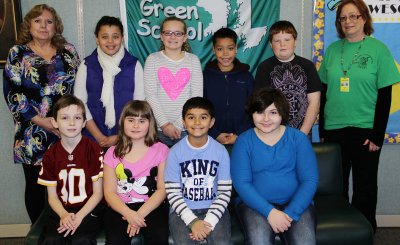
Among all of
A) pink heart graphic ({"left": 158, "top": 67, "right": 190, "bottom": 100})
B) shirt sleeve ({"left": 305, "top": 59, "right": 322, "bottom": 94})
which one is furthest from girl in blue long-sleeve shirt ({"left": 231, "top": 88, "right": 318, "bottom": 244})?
pink heart graphic ({"left": 158, "top": 67, "right": 190, "bottom": 100})

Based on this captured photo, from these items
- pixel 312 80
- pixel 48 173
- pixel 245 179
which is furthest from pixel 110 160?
pixel 312 80

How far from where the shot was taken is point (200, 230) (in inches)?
90.5

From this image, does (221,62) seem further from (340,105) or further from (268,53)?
(340,105)

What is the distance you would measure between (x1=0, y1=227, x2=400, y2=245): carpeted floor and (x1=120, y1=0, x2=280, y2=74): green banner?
166 centimetres

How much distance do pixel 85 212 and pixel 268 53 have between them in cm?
189

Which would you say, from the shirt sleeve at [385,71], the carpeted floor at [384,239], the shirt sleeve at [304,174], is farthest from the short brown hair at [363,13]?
the carpeted floor at [384,239]

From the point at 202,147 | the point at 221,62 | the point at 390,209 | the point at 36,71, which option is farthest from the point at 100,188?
the point at 390,209

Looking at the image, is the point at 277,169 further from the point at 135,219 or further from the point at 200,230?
the point at 135,219

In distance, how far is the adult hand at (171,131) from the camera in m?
2.93

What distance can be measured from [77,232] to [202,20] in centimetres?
189

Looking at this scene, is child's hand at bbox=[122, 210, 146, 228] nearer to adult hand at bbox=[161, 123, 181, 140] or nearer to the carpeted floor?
adult hand at bbox=[161, 123, 181, 140]

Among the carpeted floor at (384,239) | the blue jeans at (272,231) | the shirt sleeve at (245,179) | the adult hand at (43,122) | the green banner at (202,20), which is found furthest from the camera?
the green banner at (202,20)

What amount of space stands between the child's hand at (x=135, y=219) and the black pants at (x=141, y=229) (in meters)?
0.03

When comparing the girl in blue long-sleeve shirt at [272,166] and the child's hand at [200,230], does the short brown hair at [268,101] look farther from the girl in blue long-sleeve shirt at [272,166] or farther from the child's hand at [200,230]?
the child's hand at [200,230]
